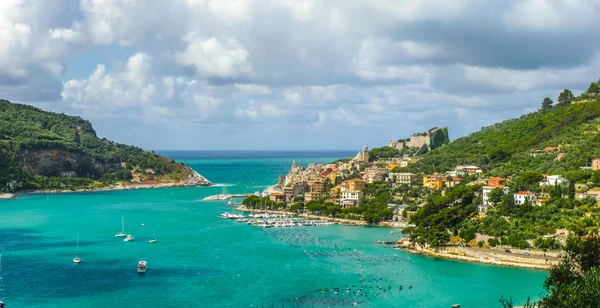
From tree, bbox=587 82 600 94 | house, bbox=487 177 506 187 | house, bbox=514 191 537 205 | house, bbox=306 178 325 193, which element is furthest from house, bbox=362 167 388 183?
tree, bbox=587 82 600 94

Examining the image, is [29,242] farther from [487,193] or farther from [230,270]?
[487,193]

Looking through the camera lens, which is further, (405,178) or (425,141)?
(425,141)

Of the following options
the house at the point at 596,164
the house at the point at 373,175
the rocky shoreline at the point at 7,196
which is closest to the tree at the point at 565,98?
the house at the point at 373,175

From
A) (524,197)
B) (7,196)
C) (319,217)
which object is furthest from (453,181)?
(7,196)

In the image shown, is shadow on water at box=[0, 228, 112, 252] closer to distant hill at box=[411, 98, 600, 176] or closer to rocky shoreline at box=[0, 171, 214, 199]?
distant hill at box=[411, 98, 600, 176]

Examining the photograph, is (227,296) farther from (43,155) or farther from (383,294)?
(43,155)

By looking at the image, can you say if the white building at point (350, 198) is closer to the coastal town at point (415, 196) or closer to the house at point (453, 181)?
the coastal town at point (415, 196)
